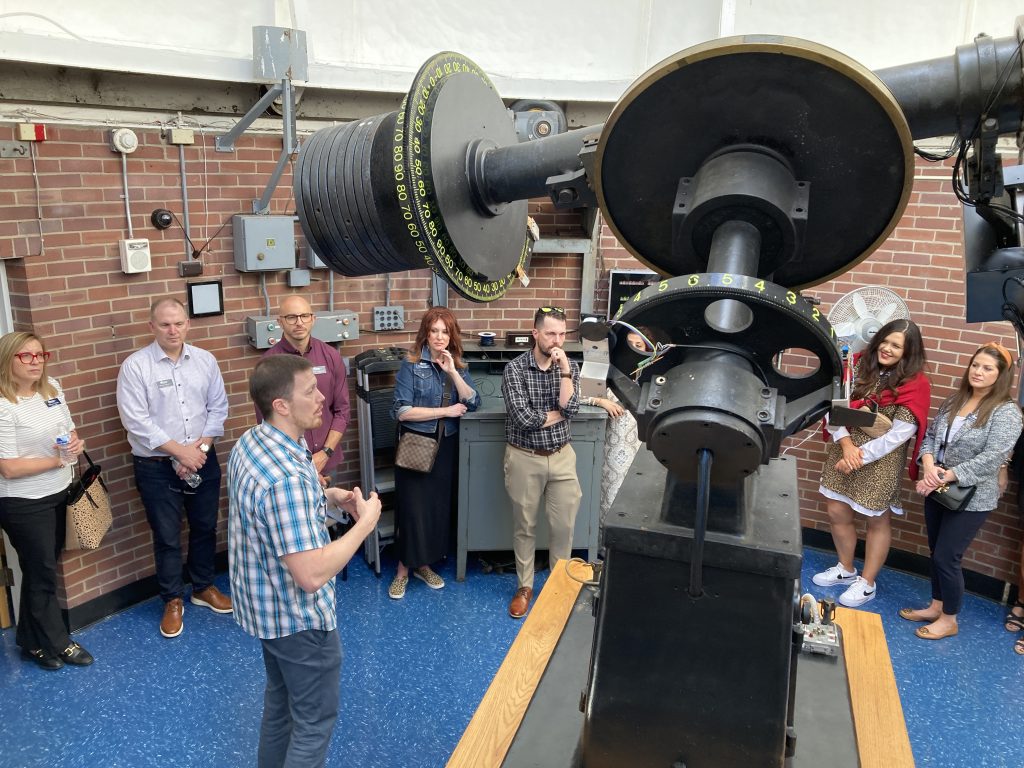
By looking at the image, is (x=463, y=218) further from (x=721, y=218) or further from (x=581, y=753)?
(x=581, y=753)

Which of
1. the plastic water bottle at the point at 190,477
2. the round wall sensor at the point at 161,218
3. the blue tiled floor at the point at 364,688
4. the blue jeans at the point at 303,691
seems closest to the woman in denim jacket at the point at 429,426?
the blue tiled floor at the point at 364,688

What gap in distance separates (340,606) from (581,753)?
10.7 feet

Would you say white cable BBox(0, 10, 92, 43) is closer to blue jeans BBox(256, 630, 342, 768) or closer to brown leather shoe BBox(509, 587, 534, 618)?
blue jeans BBox(256, 630, 342, 768)

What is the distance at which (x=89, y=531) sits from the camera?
4438 millimetres

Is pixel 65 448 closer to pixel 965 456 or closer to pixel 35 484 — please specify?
pixel 35 484

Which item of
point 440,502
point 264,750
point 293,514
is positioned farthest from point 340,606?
point 293,514

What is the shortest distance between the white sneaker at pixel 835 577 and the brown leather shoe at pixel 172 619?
4044 mm

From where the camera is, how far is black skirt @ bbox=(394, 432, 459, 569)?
5281mm

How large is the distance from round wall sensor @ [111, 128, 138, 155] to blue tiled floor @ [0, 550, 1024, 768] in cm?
270

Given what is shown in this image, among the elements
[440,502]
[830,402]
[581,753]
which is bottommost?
[440,502]

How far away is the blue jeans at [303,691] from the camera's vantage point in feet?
9.87

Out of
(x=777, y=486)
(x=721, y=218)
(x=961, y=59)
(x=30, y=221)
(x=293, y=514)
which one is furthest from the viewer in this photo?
(x=30, y=221)

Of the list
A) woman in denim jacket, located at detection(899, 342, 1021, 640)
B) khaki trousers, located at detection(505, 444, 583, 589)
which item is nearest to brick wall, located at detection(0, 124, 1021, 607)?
woman in denim jacket, located at detection(899, 342, 1021, 640)

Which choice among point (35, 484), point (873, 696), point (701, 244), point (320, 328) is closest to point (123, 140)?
point (320, 328)
